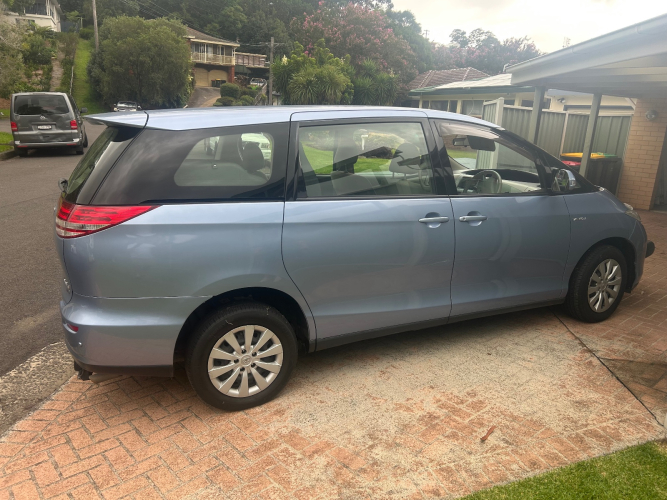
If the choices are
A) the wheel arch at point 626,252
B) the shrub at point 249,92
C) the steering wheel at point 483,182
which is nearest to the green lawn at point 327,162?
the steering wheel at point 483,182

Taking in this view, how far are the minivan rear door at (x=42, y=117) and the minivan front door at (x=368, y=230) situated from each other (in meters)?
15.3

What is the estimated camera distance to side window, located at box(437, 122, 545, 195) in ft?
13.3

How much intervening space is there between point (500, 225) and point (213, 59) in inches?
2786

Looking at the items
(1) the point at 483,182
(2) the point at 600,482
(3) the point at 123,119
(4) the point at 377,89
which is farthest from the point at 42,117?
(4) the point at 377,89

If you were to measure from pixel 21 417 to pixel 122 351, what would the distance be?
93 centimetres

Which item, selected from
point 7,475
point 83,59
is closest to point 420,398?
point 7,475

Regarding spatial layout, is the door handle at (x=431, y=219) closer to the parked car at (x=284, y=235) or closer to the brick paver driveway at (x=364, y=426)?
the parked car at (x=284, y=235)

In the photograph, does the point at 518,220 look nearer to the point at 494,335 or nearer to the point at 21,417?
the point at 494,335

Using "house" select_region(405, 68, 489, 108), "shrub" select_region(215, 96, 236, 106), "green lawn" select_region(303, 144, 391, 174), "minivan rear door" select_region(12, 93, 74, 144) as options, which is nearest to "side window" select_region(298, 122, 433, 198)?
"green lawn" select_region(303, 144, 391, 174)

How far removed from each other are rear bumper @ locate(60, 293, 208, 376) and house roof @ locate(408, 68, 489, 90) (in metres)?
41.7

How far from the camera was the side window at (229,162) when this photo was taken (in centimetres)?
314

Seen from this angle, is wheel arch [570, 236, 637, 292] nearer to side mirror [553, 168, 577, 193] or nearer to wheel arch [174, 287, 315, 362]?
side mirror [553, 168, 577, 193]

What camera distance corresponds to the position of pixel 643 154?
430 inches

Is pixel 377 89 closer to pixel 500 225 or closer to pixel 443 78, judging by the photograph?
pixel 443 78
